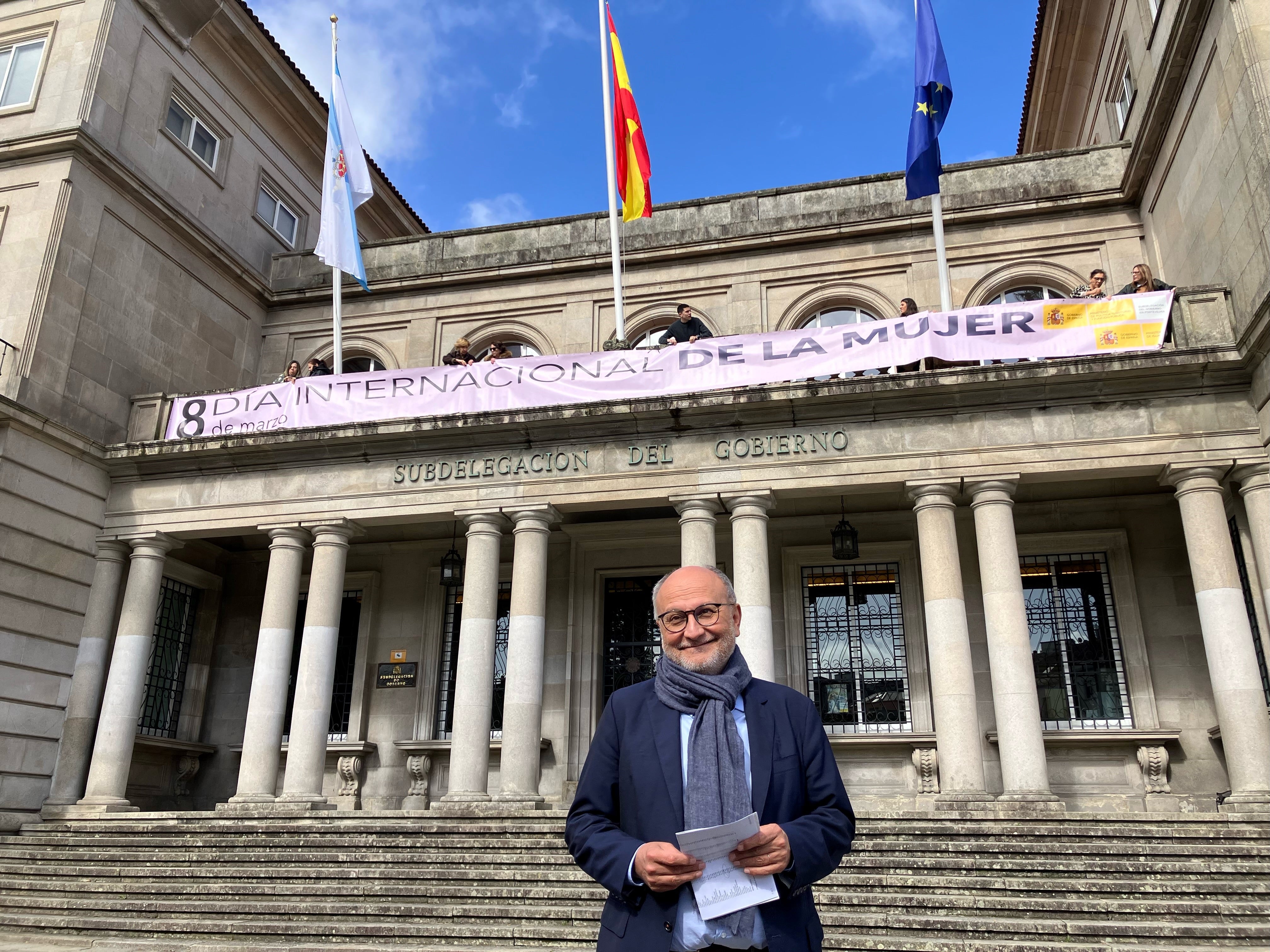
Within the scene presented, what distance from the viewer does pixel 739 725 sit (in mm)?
3768

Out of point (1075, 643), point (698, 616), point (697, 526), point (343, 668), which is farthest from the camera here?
point (343, 668)

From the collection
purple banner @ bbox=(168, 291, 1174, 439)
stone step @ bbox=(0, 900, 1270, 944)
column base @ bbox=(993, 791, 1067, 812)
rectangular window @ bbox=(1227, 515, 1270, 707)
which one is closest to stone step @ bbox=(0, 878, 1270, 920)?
stone step @ bbox=(0, 900, 1270, 944)

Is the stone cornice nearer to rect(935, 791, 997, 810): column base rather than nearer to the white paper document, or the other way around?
rect(935, 791, 997, 810): column base

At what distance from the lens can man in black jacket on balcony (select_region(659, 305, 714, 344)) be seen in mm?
17078

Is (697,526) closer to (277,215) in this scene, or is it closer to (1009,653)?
(1009,653)

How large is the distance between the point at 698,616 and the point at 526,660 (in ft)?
39.5

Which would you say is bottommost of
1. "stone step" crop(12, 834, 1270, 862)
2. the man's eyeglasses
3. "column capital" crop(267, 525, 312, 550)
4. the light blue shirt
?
"stone step" crop(12, 834, 1270, 862)

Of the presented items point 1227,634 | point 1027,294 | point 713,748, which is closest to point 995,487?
point 1227,634

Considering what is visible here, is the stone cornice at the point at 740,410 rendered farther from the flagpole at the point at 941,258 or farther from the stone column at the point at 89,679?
the flagpole at the point at 941,258

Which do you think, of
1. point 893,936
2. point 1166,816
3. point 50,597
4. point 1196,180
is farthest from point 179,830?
point 1196,180

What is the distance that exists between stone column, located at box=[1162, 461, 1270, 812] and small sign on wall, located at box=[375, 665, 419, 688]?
13270 millimetres

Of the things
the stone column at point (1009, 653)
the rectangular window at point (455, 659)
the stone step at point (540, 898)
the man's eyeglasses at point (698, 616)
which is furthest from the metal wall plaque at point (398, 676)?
the man's eyeglasses at point (698, 616)

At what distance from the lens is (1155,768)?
15.5 metres

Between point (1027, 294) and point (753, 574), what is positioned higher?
point (1027, 294)
